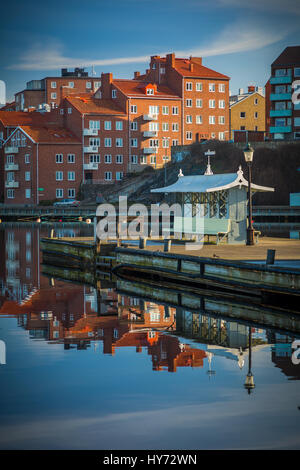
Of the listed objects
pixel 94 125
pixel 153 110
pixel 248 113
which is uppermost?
pixel 248 113

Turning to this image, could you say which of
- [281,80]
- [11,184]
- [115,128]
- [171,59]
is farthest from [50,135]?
[281,80]

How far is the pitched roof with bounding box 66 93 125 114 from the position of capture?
11088 centimetres

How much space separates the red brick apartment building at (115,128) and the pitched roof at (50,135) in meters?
0.14

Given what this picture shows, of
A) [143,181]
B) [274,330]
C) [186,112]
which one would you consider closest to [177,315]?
[274,330]

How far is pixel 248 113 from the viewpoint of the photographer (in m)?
134

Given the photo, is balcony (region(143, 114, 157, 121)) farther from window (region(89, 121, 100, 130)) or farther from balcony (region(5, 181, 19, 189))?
balcony (region(5, 181, 19, 189))

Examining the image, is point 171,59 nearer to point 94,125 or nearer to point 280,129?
point 94,125

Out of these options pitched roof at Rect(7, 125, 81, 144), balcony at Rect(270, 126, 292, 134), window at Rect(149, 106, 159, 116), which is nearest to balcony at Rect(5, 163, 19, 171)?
pitched roof at Rect(7, 125, 81, 144)

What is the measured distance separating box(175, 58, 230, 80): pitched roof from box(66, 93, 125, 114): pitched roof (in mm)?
12675

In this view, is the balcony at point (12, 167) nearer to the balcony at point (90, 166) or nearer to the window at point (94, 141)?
the balcony at point (90, 166)

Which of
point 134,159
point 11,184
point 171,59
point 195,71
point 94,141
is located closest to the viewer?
point 11,184

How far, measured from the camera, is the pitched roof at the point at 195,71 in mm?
119250

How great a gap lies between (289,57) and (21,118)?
41922 millimetres

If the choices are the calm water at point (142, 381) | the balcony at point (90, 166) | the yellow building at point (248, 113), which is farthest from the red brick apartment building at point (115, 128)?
the calm water at point (142, 381)
